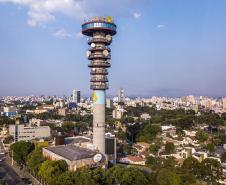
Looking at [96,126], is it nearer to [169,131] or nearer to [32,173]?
[32,173]

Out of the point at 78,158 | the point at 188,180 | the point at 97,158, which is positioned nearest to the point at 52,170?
the point at 78,158

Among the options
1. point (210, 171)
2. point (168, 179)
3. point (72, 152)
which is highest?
point (72, 152)

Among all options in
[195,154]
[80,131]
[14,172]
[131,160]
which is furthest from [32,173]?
[80,131]

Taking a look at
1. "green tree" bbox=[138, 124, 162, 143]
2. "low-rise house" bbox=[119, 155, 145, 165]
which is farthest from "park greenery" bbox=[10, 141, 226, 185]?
"green tree" bbox=[138, 124, 162, 143]

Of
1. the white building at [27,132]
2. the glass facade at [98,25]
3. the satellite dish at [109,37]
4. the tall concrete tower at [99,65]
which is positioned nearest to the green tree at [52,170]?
the tall concrete tower at [99,65]

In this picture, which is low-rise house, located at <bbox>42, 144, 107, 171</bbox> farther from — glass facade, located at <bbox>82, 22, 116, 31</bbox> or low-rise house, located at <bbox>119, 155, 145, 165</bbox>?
glass facade, located at <bbox>82, 22, 116, 31</bbox>

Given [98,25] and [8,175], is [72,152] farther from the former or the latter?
[98,25]
